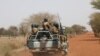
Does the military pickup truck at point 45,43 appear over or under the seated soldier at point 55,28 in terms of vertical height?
under

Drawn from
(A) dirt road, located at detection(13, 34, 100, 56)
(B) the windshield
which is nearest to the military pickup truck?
(B) the windshield

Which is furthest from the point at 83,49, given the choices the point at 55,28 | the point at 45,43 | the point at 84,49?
the point at 45,43

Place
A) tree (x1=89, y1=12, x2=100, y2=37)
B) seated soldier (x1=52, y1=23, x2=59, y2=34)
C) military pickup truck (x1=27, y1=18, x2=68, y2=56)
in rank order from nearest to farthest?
military pickup truck (x1=27, y1=18, x2=68, y2=56) → seated soldier (x1=52, y1=23, x2=59, y2=34) → tree (x1=89, y1=12, x2=100, y2=37)

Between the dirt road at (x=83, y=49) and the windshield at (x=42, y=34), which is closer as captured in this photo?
the windshield at (x=42, y=34)

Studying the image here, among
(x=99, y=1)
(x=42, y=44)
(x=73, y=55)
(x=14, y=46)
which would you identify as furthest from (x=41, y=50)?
(x=99, y=1)

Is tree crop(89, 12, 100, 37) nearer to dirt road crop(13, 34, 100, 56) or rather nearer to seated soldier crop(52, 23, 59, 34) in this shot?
dirt road crop(13, 34, 100, 56)

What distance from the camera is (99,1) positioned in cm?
4866

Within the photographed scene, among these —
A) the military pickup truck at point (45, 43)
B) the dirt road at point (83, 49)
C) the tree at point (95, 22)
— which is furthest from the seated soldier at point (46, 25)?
the tree at point (95, 22)

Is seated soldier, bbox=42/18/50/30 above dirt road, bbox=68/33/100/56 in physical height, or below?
above

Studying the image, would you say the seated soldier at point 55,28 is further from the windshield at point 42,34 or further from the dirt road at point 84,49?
the dirt road at point 84,49

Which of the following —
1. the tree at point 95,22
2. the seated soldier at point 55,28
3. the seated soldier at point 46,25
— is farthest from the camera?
the tree at point 95,22

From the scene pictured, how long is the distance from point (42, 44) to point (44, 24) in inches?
48.0

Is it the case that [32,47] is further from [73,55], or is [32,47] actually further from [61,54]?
[73,55]

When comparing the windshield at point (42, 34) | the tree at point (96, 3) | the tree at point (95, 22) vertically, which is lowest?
the windshield at point (42, 34)
